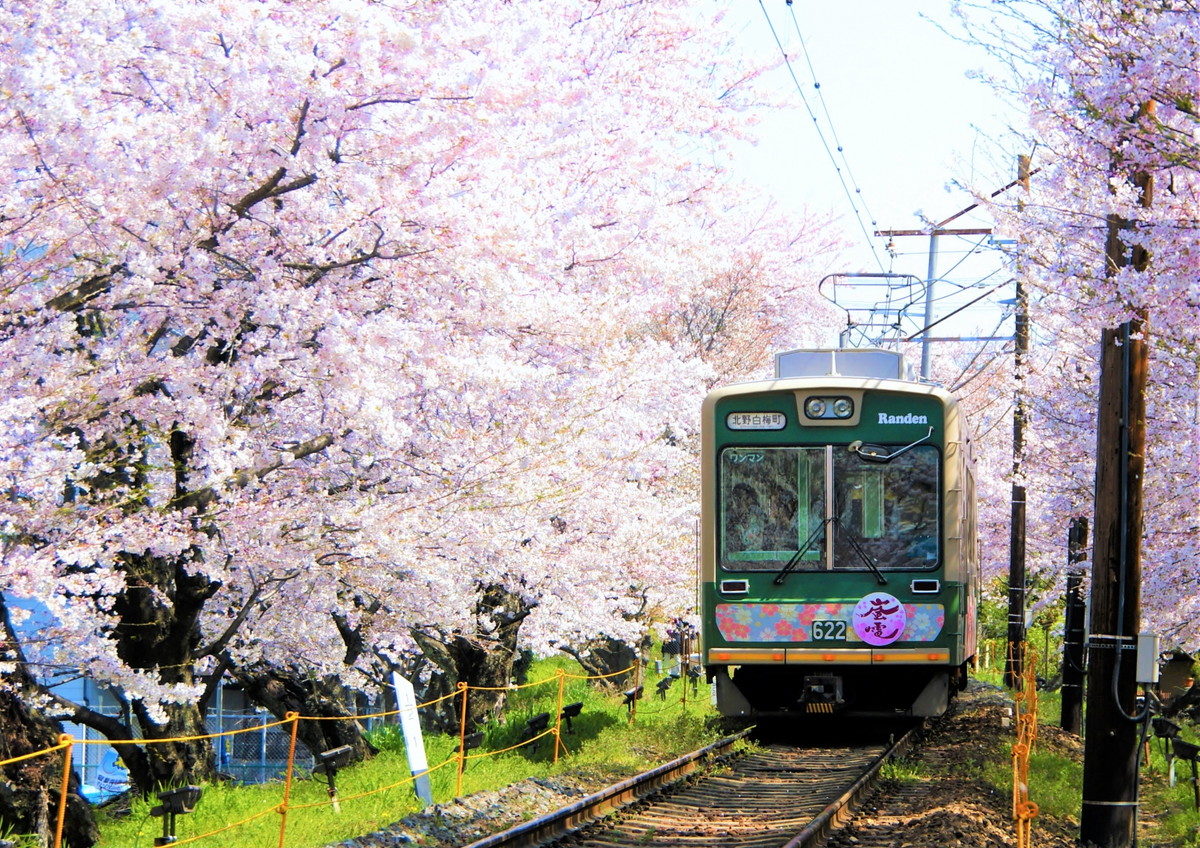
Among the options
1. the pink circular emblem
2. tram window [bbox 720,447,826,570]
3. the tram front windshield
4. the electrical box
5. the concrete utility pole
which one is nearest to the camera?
the electrical box

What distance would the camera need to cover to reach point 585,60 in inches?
589

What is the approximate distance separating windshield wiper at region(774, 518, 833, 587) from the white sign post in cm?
379

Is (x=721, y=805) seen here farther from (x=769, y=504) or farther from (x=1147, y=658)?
(x=769, y=504)

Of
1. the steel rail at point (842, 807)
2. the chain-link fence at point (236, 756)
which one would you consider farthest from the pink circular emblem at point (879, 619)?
the chain-link fence at point (236, 756)

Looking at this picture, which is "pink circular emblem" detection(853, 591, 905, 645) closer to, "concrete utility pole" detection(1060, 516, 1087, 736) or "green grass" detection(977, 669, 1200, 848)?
"green grass" detection(977, 669, 1200, 848)

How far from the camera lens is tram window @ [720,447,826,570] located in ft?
40.5

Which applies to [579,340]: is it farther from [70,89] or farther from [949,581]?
[70,89]

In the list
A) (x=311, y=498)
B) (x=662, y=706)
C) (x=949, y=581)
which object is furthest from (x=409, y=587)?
(x=662, y=706)

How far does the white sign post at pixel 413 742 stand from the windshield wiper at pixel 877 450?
184 inches

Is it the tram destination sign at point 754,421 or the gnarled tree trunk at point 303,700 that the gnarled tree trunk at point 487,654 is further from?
the tram destination sign at point 754,421

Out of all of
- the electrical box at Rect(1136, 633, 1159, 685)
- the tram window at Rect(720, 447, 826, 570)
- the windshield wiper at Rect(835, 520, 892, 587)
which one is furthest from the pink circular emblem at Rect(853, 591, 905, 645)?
the electrical box at Rect(1136, 633, 1159, 685)

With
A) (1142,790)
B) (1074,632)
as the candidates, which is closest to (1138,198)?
(1142,790)

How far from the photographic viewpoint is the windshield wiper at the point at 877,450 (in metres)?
12.3

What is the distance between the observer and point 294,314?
30.2 ft
